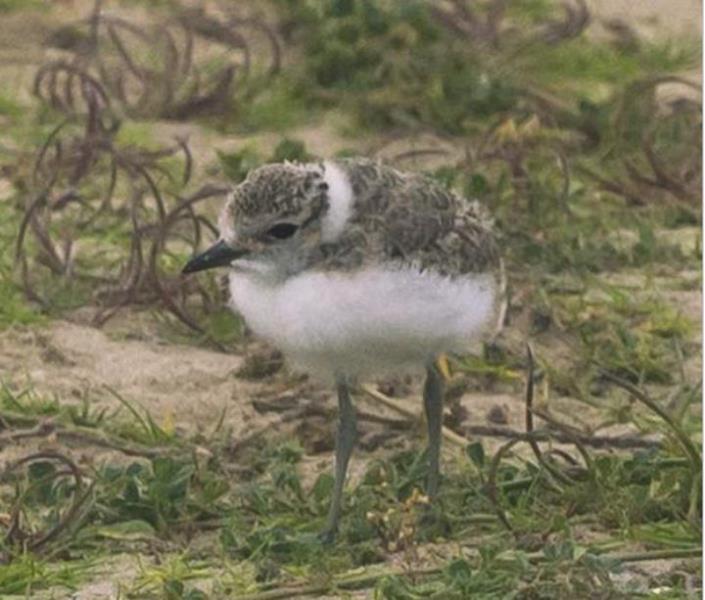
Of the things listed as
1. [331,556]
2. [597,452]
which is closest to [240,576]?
[331,556]

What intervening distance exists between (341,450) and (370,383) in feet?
3.13

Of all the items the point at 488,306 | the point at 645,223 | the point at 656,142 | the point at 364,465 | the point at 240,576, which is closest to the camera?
the point at 240,576

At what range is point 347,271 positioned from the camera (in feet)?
17.6

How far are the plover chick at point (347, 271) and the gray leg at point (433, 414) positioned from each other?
73 millimetres

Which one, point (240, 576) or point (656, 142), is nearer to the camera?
point (240, 576)

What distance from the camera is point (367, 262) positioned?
17.7 feet

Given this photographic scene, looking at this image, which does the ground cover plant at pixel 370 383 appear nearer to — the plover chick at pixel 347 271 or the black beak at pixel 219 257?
the plover chick at pixel 347 271

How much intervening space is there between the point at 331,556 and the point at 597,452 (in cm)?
100

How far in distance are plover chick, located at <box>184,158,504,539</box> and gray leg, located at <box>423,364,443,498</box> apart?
73 millimetres

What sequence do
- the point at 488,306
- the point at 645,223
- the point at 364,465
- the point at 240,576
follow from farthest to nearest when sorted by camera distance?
the point at 645,223 < the point at 364,465 < the point at 488,306 < the point at 240,576

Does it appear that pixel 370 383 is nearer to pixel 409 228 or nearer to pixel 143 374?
pixel 143 374

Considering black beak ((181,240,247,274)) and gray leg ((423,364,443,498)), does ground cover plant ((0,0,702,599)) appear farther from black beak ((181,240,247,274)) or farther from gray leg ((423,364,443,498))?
black beak ((181,240,247,274))

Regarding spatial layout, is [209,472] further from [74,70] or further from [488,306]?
[74,70]

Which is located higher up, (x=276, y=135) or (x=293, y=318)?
(x=293, y=318)
